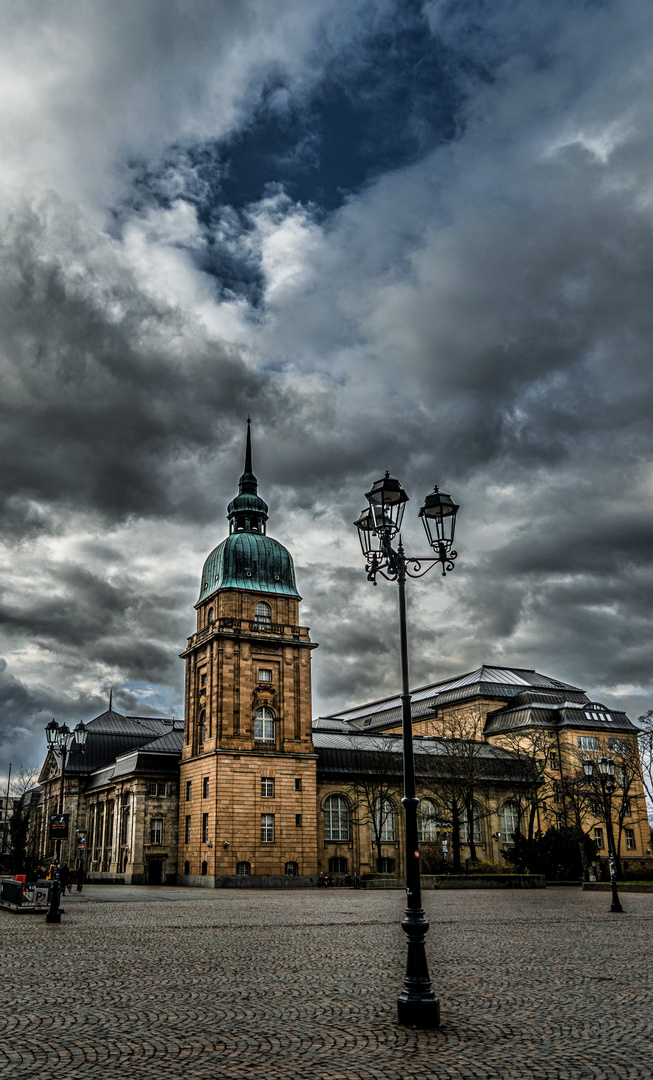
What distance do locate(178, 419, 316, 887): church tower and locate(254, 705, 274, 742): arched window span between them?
0.08 meters

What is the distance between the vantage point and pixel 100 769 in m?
92.7

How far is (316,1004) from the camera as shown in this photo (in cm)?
1196

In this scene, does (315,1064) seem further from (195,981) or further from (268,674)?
(268,674)

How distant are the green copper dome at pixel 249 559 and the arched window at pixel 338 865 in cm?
2263

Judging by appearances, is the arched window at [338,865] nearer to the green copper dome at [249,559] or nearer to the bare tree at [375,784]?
the bare tree at [375,784]

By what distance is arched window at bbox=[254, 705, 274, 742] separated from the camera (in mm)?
72312

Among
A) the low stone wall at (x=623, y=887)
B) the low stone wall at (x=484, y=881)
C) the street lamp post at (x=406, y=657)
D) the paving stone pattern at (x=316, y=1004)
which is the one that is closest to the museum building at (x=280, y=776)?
the low stone wall at (x=484, y=881)

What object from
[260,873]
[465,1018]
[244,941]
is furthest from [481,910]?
[260,873]

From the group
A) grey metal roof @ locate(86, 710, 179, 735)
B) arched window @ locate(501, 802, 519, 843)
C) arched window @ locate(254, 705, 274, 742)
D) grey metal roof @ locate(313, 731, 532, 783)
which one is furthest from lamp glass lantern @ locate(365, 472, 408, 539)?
grey metal roof @ locate(86, 710, 179, 735)

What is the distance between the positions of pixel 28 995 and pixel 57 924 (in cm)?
1482

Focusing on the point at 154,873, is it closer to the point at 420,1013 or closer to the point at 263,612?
the point at 263,612

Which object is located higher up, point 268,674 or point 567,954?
point 268,674

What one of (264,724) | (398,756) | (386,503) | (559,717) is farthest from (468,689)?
(386,503)

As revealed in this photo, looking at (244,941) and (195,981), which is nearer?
(195,981)
